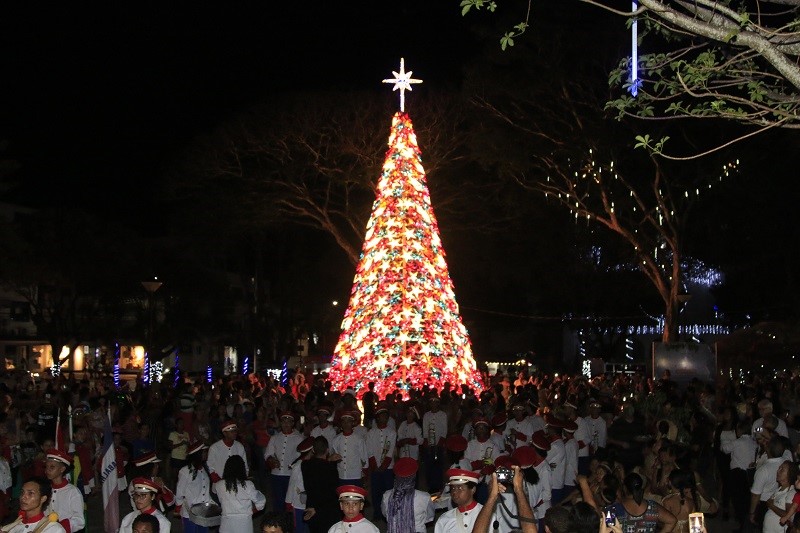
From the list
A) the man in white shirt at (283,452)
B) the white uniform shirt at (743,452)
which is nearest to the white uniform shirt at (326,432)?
the man in white shirt at (283,452)

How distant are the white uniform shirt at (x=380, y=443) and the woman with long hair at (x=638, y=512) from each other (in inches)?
265

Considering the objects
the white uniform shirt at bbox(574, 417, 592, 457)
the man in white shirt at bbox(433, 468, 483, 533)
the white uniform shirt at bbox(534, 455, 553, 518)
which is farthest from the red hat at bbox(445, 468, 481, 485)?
the white uniform shirt at bbox(574, 417, 592, 457)

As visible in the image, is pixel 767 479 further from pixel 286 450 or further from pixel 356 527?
pixel 286 450

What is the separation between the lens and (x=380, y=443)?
52.9ft

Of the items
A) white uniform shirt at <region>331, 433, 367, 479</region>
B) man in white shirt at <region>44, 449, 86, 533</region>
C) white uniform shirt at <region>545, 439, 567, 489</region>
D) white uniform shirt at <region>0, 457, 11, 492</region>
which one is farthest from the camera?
white uniform shirt at <region>331, 433, 367, 479</region>

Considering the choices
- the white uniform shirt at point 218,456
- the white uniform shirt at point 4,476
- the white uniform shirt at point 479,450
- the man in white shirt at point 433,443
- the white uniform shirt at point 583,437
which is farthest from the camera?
the man in white shirt at point 433,443

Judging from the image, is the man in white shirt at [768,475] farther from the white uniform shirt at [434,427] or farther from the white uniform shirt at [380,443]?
the white uniform shirt at [434,427]

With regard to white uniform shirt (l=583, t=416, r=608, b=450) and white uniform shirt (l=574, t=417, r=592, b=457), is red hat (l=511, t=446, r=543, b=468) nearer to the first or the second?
white uniform shirt (l=574, t=417, r=592, b=457)

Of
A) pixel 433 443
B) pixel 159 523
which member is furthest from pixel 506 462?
pixel 433 443

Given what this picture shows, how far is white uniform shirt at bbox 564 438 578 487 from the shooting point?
14.3 metres

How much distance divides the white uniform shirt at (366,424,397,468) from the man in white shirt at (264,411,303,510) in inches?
48.6

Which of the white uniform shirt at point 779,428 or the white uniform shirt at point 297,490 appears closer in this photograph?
the white uniform shirt at point 297,490

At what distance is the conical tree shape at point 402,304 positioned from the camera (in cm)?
2661

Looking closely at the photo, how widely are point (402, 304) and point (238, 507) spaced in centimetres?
1616
